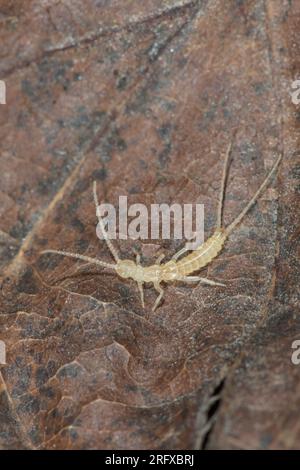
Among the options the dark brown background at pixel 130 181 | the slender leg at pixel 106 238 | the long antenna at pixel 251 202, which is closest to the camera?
the dark brown background at pixel 130 181

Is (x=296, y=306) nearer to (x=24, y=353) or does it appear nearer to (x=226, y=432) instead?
(x=226, y=432)

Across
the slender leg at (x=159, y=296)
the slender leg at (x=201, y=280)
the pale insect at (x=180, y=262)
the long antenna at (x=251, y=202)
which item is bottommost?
the slender leg at (x=159, y=296)

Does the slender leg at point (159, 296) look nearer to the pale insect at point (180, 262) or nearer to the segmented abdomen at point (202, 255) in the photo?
the pale insect at point (180, 262)

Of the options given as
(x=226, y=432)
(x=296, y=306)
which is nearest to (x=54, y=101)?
(x=296, y=306)

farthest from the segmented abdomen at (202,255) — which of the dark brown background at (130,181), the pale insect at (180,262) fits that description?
the dark brown background at (130,181)

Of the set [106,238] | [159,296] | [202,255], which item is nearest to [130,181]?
[106,238]
